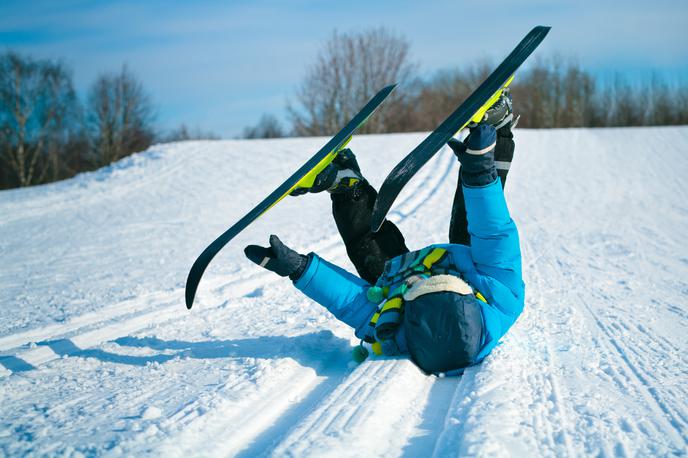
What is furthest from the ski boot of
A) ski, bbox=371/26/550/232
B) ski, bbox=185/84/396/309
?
ski, bbox=371/26/550/232

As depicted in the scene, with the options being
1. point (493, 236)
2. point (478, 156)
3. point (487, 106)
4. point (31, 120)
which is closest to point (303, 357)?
point (493, 236)

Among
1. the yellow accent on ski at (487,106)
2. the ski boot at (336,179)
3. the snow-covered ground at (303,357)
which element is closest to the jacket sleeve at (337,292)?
the snow-covered ground at (303,357)

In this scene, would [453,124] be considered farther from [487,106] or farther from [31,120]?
[31,120]

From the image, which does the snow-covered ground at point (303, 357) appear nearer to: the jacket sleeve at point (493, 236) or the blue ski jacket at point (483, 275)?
the blue ski jacket at point (483, 275)

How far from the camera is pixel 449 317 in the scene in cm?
221

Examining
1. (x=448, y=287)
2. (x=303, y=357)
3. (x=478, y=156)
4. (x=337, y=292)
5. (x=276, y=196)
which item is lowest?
(x=303, y=357)

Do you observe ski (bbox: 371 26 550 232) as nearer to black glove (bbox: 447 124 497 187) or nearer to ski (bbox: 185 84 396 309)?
black glove (bbox: 447 124 497 187)

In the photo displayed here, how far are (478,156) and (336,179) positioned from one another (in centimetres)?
107

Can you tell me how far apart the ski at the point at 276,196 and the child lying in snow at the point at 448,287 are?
0.97ft

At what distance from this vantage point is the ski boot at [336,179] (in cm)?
310

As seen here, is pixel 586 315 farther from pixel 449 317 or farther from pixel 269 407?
pixel 269 407

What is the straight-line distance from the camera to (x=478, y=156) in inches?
88.3

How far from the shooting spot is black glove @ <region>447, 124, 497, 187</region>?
2225 millimetres

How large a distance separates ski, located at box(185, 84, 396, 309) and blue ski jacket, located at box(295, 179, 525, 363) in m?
0.48
